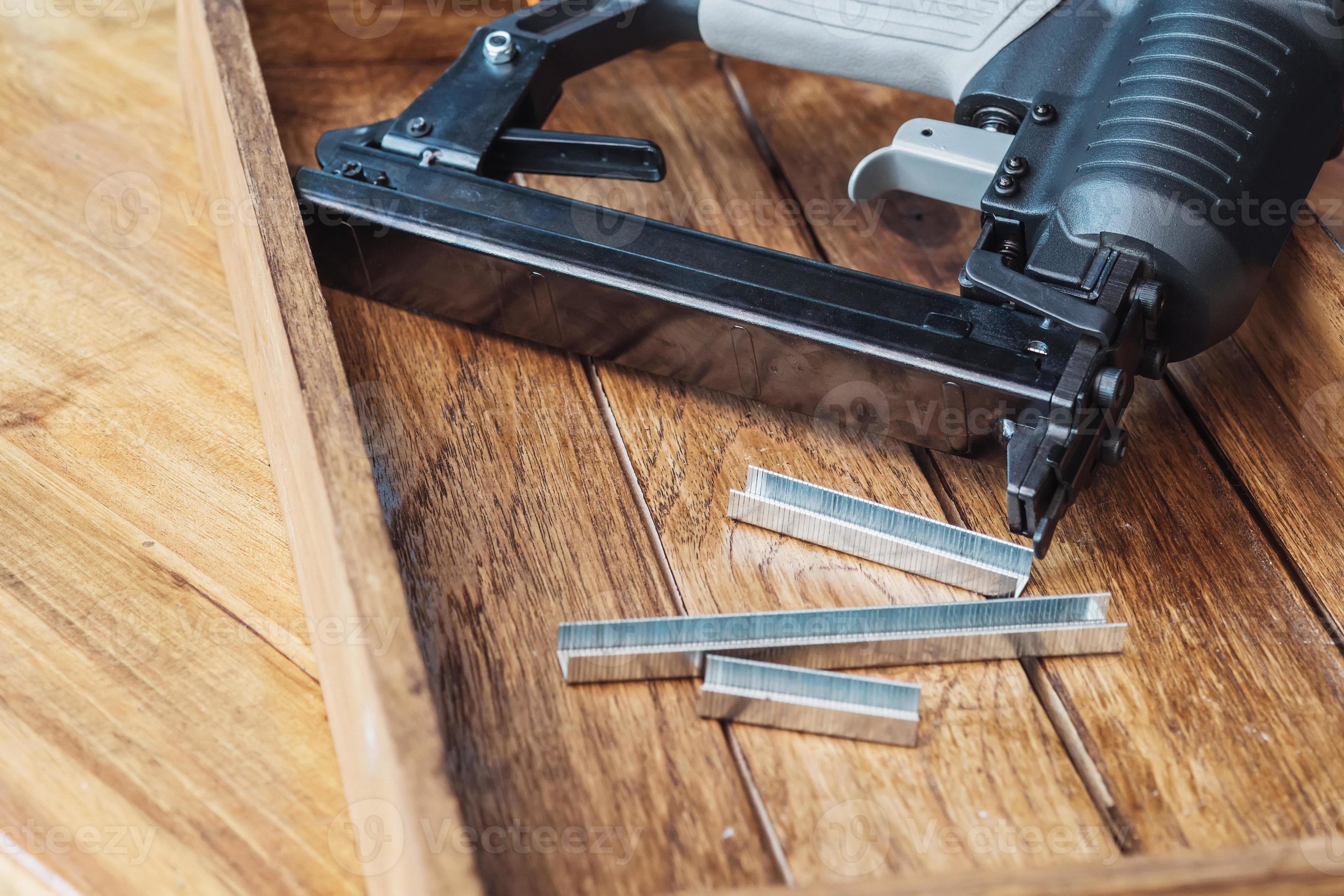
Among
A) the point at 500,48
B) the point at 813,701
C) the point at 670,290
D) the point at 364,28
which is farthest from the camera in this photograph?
the point at 364,28

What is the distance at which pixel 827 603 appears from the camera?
557mm

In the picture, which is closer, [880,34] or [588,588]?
[588,588]

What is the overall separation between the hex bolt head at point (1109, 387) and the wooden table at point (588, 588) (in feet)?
0.31

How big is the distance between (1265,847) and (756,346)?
0.32 metres

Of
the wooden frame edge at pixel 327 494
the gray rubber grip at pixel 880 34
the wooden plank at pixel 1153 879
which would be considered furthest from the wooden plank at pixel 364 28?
the wooden plank at pixel 1153 879

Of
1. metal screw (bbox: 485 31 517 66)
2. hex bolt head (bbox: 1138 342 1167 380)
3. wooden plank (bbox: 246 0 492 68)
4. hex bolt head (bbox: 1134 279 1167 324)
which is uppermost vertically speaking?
metal screw (bbox: 485 31 517 66)

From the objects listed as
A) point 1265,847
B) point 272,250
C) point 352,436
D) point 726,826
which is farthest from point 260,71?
point 1265,847

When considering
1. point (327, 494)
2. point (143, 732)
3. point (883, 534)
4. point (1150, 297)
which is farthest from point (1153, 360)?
point (143, 732)

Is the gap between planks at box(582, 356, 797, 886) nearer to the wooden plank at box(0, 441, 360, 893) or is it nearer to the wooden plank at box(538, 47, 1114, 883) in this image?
the wooden plank at box(538, 47, 1114, 883)

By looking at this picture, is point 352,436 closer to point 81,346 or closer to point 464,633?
point 464,633

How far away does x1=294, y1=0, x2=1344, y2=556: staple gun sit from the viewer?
54cm

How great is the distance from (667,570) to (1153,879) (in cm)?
26

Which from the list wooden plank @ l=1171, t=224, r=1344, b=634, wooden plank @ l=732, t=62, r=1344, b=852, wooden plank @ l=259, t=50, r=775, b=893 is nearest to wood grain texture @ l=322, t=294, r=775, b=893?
wooden plank @ l=259, t=50, r=775, b=893

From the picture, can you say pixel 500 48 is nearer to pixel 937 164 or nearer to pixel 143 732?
pixel 937 164
